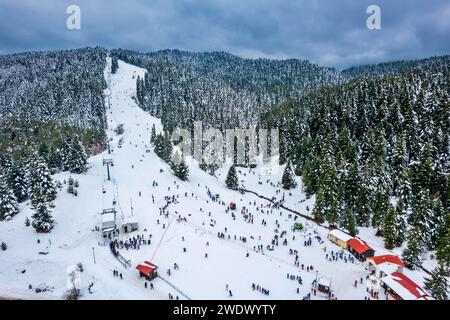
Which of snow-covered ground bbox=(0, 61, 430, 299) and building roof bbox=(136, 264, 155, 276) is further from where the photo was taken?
building roof bbox=(136, 264, 155, 276)

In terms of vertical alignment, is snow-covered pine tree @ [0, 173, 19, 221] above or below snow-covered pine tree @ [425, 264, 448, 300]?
above

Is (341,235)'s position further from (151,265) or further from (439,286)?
(151,265)

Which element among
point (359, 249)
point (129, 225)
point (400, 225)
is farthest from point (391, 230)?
point (129, 225)

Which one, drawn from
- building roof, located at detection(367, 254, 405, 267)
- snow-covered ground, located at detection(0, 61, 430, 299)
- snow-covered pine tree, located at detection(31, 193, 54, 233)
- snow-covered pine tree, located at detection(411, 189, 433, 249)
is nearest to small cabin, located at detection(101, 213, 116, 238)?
snow-covered ground, located at detection(0, 61, 430, 299)

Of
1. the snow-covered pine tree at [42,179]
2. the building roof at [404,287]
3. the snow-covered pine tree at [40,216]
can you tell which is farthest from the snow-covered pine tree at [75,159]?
the building roof at [404,287]

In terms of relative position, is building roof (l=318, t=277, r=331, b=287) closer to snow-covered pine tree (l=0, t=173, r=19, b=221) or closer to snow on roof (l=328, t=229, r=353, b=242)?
snow on roof (l=328, t=229, r=353, b=242)
